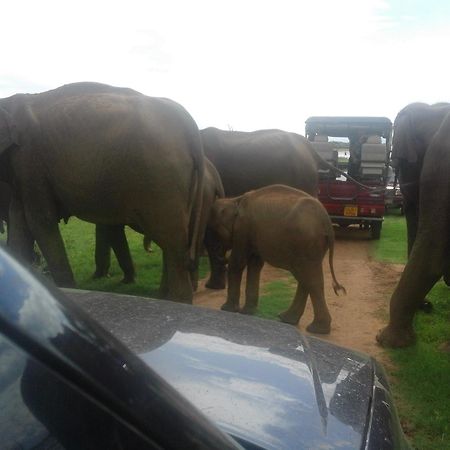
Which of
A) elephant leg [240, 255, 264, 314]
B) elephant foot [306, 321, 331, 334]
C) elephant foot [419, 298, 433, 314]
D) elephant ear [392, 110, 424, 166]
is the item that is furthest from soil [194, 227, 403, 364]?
elephant ear [392, 110, 424, 166]

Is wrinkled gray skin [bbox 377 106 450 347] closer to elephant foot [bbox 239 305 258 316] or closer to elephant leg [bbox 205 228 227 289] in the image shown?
elephant foot [bbox 239 305 258 316]

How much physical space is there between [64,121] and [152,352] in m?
4.11

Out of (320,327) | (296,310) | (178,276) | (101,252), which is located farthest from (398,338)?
(101,252)

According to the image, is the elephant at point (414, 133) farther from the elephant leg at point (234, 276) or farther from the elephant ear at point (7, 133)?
the elephant ear at point (7, 133)

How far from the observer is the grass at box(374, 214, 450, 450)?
394cm

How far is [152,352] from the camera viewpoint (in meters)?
1.96

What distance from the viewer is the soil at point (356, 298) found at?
5906 millimetres

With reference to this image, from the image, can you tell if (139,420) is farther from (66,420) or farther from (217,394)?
(217,394)

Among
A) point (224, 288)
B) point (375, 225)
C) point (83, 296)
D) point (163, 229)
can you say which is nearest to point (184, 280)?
point (163, 229)

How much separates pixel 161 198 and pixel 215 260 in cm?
230

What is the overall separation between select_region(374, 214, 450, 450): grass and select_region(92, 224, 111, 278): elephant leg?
392 cm

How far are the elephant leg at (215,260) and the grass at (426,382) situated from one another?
221cm

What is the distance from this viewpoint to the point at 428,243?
5207 millimetres

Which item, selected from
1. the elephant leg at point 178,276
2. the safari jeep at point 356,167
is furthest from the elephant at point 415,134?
the safari jeep at point 356,167
